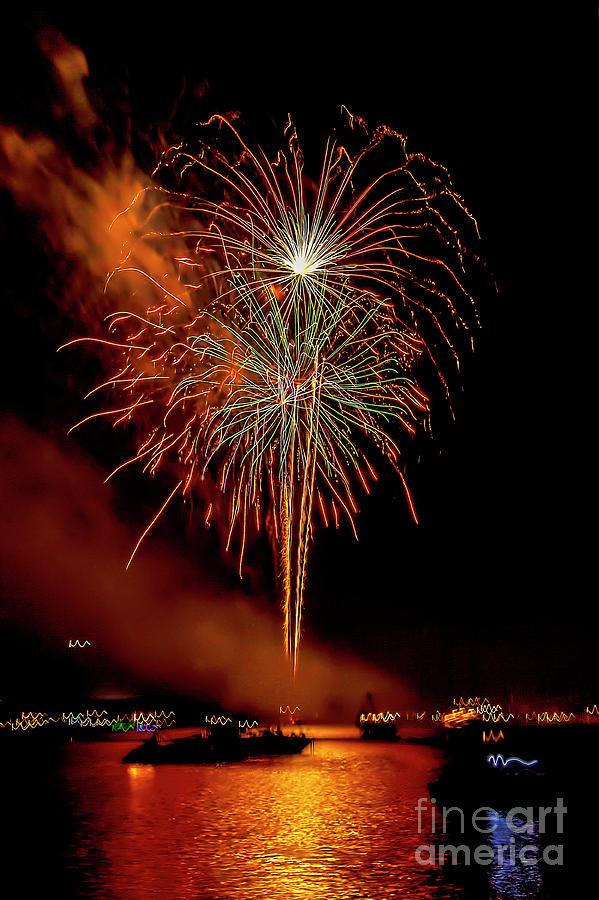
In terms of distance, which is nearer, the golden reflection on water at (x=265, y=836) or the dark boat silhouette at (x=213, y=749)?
the golden reflection on water at (x=265, y=836)

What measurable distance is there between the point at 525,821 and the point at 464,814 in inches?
49.8

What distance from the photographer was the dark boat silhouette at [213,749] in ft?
93.6

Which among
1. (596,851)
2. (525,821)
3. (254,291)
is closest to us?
(596,851)

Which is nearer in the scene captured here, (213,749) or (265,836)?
(265,836)

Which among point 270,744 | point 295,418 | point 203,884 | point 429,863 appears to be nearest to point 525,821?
point 429,863

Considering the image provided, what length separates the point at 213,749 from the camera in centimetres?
2992

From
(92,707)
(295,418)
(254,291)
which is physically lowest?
(92,707)

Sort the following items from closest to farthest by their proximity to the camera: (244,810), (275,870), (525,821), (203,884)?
(203,884)
(275,870)
(525,821)
(244,810)

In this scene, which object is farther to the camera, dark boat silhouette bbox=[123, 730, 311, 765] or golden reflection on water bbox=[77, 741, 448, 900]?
dark boat silhouette bbox=[123, 730, 311, 765]

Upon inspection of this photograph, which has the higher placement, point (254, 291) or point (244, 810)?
point (254, 291)

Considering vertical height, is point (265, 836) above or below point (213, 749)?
above

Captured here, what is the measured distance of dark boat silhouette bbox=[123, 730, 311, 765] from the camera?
28.5 metres

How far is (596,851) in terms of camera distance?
37.8ft

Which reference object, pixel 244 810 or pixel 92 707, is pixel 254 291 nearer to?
pixel 244 810
